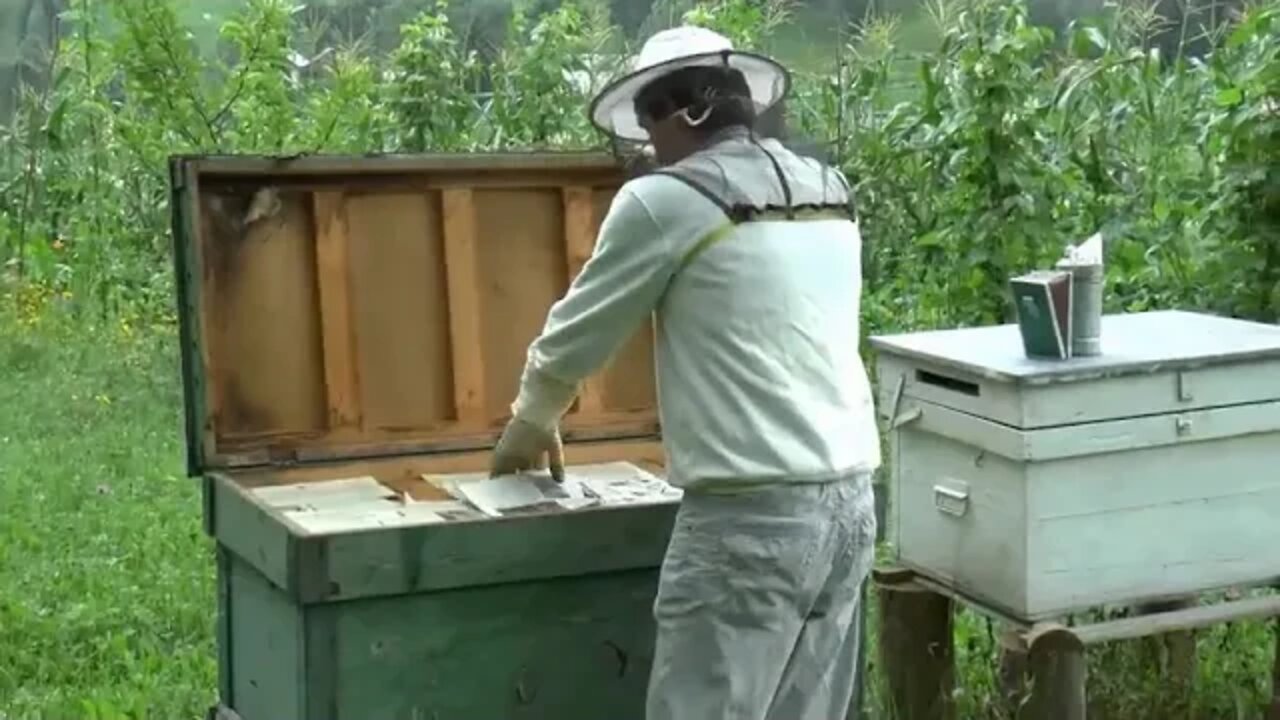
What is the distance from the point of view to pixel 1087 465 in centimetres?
340

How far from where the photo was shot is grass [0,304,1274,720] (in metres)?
4.34

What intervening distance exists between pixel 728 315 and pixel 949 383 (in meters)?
0.78

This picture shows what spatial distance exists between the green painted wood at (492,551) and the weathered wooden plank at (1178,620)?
0.90m

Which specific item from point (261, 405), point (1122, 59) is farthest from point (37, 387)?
point (1122, 59)

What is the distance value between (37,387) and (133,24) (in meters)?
1.43

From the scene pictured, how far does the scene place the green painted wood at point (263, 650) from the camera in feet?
10.3

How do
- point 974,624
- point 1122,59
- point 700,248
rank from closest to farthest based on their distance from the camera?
point 700,248 → point 974,624 → point 1122,59

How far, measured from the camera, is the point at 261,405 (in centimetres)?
367

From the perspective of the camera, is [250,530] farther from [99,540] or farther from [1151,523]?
[99,540]

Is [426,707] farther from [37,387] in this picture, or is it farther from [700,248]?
[37,387]

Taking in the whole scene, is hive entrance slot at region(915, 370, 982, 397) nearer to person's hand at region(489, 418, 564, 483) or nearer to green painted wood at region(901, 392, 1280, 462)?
green painted wood at region(901, 392, 1280, 462)

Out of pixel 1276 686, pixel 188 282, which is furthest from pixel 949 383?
pixel 188 282

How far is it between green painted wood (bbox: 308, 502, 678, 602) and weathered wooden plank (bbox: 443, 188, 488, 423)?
68 centimetres

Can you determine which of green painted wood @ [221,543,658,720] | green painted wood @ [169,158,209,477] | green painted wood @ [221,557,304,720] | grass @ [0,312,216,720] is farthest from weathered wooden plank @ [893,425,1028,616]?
grass @ [0,312,216,720]
